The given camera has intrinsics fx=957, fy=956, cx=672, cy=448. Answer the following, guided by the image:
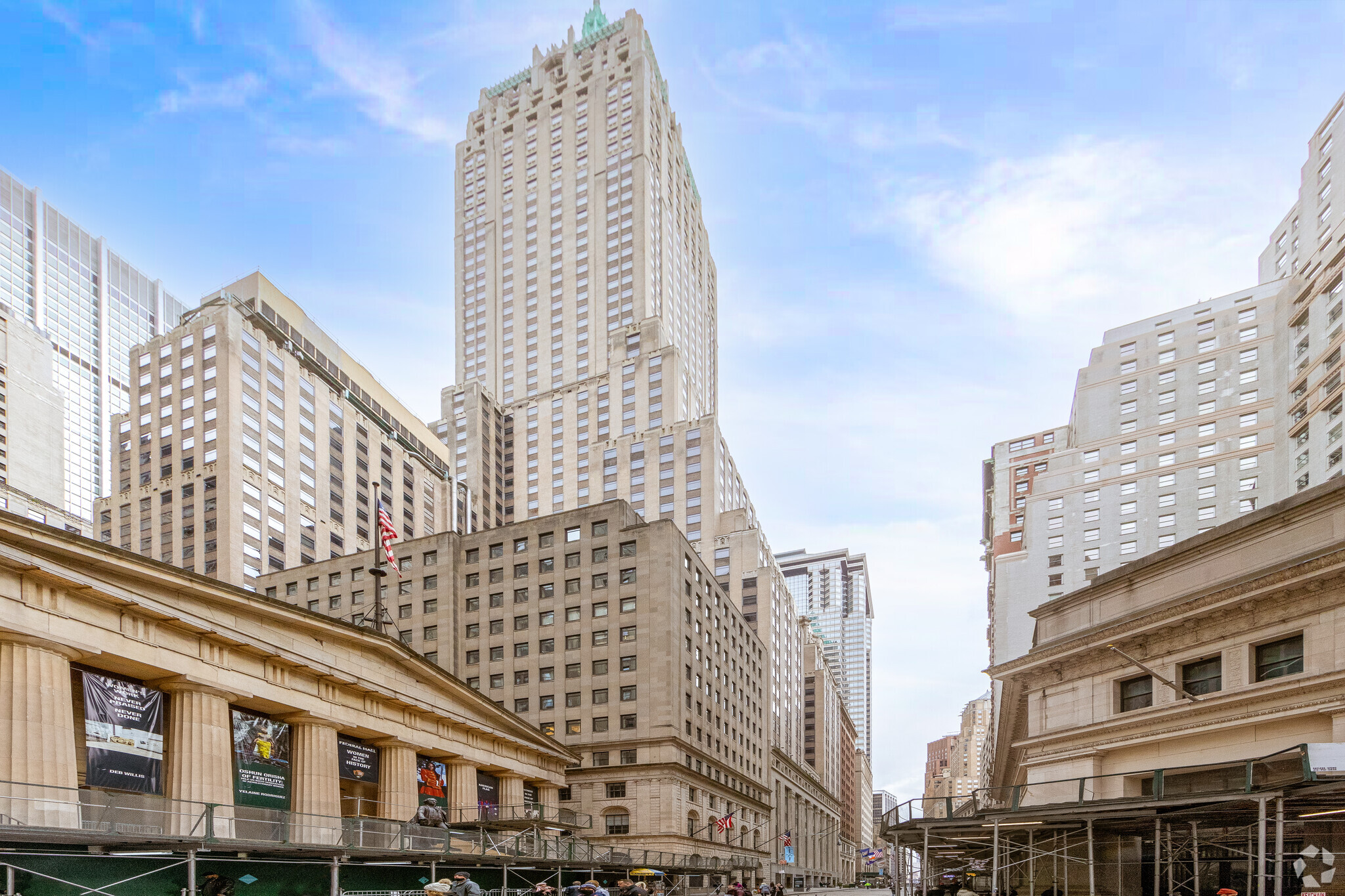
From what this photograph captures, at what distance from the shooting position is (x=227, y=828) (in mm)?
25500

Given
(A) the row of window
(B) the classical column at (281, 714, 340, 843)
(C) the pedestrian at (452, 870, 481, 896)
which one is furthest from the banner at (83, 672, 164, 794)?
(A) the row of window

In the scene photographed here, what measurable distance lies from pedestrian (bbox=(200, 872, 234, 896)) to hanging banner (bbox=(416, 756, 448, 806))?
1665 cm

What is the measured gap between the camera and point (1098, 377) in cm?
9906

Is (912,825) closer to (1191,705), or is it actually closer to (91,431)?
(1191,705)

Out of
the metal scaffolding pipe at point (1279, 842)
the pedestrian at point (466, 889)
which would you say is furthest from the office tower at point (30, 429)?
the metal scaffolding pipe at point (1279, 842)

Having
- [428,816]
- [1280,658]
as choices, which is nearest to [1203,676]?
[1280,658]

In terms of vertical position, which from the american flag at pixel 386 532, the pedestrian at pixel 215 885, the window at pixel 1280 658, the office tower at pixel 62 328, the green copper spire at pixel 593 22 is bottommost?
the pedestrian at pixel 215 885

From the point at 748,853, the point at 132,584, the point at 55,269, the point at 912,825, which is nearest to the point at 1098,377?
the point at 748,853

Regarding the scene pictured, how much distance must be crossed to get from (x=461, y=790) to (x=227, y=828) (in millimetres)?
20195

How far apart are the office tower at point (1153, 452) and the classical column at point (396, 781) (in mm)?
68446

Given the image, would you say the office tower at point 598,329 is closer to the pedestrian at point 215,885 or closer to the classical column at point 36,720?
the pedestrian at point 215,885

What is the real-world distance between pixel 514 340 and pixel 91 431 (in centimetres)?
9412

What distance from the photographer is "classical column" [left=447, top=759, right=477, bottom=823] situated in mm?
43812

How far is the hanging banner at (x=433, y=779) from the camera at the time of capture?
4172 centimetres
